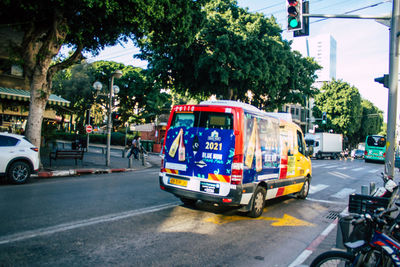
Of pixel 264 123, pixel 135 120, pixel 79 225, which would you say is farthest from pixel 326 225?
pixel 135 120

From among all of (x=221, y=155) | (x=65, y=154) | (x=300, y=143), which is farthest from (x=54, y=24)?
(x=300, y=143)

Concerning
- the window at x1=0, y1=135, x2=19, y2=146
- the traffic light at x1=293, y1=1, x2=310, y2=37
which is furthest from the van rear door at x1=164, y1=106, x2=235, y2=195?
the window at x1=0, y1=135, x2=19, y2=146

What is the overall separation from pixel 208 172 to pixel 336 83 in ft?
173

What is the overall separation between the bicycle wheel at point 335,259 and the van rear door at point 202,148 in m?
3.05

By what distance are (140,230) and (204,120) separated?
2681 millimetres

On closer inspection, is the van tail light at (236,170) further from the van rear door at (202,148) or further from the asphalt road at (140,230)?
the asphalt road at (140,230)

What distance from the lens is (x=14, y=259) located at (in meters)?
3.94

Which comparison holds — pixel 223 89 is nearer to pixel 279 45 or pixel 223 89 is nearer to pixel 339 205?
pixel 279 45

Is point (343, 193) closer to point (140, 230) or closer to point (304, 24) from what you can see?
point (304, 24)

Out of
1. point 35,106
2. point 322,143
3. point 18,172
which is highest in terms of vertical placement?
point 35,106

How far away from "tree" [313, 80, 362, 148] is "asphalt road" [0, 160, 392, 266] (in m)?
47.3

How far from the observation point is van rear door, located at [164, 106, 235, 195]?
20.8ft

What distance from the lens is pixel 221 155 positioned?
20.9ft

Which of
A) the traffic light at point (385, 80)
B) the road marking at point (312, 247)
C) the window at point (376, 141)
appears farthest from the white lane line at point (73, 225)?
the window at point (376, 141)
